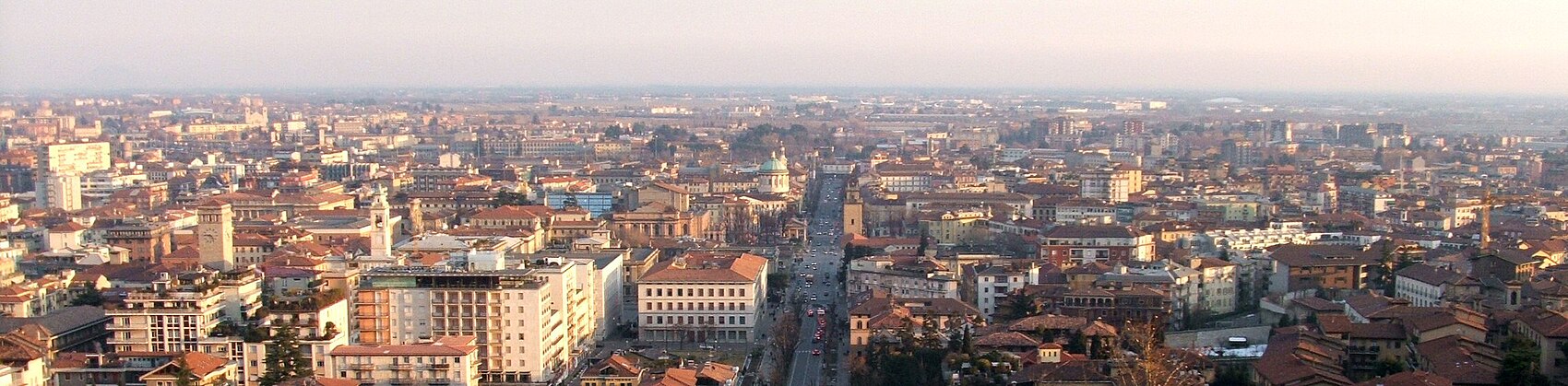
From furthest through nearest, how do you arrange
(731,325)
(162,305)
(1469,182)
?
(1469,182) < (731,325) < (162,305)

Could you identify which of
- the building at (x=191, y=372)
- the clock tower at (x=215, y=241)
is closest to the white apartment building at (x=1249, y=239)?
the clock tower at (x=215, y=241)

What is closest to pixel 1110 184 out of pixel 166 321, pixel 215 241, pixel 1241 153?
pixel 1241 153

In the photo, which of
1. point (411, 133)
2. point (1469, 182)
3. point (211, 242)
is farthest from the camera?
point (411, 133)

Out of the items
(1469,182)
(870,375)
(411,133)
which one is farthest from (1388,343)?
(411,133)

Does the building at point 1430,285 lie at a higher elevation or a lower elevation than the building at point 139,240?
higher

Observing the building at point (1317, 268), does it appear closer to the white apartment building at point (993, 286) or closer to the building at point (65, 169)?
the white apartment building at point (993, 286)

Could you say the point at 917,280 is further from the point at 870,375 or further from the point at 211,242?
the point at 211,242
